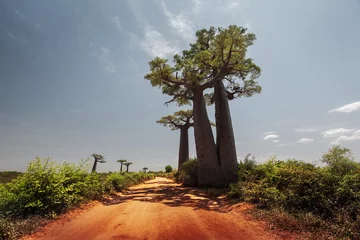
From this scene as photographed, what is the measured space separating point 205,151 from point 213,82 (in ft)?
13.9

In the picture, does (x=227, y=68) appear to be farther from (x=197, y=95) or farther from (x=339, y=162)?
(x=339, y=162)

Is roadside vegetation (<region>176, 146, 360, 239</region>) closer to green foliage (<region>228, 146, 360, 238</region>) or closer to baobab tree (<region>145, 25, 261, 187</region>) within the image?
green foliage (<region>228, 146, 360, 238</region>)

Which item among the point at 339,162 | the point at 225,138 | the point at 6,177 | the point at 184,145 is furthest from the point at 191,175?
the point at 6,177

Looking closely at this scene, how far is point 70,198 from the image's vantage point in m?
5.09

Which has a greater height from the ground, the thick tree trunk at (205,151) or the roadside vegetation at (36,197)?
the thick tree trunk at (205,151)

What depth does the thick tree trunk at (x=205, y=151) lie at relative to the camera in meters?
9.94

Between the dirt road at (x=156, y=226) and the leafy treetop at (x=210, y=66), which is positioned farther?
the leafy treetop at (x=210, y=66)

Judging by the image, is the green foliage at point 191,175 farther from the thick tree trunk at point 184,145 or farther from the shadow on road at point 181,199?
the thick tree trunk at point 184,145

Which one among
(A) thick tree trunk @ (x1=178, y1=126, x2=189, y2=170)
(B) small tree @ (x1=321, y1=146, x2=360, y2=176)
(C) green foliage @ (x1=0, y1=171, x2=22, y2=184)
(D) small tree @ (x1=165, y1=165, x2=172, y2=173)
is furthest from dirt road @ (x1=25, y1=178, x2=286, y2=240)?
(D) small tree @ (x1=165, y1=165, x2=172, y2=173)

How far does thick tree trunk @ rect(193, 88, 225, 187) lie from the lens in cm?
994

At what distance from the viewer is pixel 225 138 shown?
11078 mm

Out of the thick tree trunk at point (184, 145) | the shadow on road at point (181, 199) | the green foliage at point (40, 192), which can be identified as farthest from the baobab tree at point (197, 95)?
the thick tree trunk at point (184, 145)

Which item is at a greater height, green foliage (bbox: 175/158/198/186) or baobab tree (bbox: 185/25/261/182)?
baobab tree (bbox: 185/25/261/182)

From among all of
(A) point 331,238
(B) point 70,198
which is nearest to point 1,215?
(B) point 70,198
